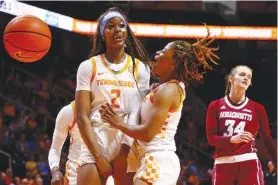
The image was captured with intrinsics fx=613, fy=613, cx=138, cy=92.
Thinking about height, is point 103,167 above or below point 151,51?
below

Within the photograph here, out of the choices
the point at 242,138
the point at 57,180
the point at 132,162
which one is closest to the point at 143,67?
the point at 132,162

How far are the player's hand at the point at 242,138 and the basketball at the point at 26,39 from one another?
1.95m

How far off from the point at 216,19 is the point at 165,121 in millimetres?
11972

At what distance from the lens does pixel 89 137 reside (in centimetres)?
391

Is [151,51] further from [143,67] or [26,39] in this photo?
[143,67]

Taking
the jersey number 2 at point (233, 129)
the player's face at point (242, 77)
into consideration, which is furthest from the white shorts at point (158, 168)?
the player's face at point (242, 77)

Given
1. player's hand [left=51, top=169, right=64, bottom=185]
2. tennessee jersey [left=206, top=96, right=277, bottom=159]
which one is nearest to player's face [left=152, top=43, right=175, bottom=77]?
player's hand [left=51, top=169, right=64, bottom=185]

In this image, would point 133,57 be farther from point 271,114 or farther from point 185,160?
point 271,114

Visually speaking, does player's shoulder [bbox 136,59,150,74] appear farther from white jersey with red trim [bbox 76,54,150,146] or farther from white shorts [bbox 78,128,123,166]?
white shorts [bbox 78,128,123,166]

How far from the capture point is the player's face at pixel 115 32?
4094 mm

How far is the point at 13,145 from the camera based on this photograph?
11547 millimetres

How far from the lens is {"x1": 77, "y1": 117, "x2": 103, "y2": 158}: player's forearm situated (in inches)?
153

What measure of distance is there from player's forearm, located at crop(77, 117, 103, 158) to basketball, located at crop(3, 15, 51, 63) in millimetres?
1434

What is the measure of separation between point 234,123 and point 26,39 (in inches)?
88.5
